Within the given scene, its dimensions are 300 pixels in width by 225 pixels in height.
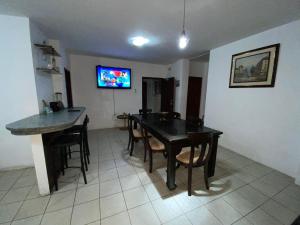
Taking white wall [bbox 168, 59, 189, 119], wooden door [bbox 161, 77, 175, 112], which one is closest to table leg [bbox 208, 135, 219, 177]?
white wall [bbox 168, 59, 189, 119]

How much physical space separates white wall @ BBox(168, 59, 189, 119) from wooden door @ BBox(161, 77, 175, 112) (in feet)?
0.58

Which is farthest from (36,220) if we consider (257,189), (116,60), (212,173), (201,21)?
(116,60)

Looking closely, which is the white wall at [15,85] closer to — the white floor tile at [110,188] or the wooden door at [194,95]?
the white floor tile at [110,188]

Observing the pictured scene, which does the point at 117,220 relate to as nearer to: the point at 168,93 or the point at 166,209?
the point at 166,209

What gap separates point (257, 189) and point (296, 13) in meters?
2.58

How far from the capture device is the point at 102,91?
457 cm

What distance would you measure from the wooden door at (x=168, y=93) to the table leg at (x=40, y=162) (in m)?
4.22

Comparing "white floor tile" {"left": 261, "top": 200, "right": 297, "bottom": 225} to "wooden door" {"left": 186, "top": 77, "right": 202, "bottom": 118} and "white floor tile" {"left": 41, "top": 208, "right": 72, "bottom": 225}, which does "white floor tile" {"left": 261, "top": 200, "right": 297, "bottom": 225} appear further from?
"wooden door" {"left": 186, "top": 77, "right": 202, "bottom": 118}

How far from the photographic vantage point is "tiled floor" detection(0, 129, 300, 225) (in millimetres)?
1392

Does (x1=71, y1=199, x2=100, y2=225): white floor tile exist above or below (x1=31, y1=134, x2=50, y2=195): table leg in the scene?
below

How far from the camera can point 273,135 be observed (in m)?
2.32

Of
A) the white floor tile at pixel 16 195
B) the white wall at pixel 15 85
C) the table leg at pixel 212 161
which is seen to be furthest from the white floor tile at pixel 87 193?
the table leg at pixel 212 161

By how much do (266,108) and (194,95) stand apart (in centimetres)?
308

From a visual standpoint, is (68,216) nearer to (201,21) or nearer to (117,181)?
(117,181)
